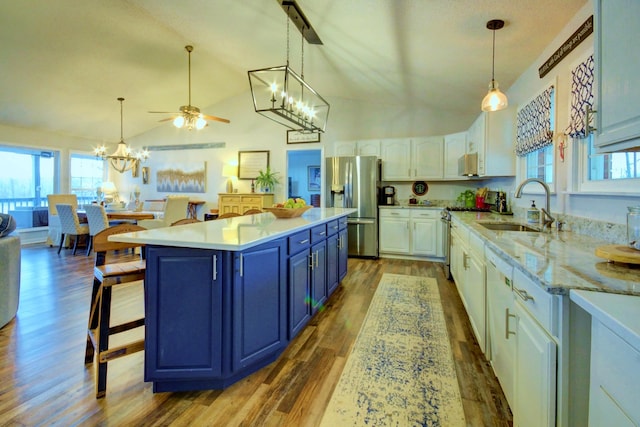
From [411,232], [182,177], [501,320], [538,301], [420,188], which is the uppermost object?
[182,177]

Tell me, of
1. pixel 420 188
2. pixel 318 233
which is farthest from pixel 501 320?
pixel 420 188

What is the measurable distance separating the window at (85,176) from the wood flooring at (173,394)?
5296 mm

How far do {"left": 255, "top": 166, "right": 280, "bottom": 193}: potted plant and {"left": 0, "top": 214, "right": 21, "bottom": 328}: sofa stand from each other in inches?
165

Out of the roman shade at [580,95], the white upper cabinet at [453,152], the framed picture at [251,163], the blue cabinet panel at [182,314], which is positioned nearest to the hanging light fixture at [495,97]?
the roman shade at [580,95]

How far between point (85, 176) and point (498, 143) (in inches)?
344

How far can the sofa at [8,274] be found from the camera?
99.9 inches

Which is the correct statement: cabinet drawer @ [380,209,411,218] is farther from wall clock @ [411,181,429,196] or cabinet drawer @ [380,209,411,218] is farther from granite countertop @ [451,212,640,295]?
granite countertop @ [451,212,640,295]

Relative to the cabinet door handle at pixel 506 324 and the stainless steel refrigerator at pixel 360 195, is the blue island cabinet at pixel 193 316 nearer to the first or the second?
the cabinet door handle at pixel 506 324

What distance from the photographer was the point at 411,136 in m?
5.65

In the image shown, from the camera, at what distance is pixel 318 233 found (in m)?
2.75

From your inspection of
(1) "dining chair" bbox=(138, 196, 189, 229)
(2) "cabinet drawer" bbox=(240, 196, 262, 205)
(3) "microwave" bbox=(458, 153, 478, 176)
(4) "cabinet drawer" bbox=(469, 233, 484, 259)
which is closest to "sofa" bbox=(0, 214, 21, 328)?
(1) "dining chair" bbox=(138, 196, 189, 229)

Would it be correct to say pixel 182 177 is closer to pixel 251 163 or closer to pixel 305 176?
pixel 251 163

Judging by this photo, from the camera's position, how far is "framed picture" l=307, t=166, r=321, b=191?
377 inches

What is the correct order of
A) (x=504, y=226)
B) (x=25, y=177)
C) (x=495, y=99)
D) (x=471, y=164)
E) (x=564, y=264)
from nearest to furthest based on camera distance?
(x=564, y=264)
(x=495, y=99)
(x=504, y=226)
(x=471, y=164)
(x=25, y=177)
